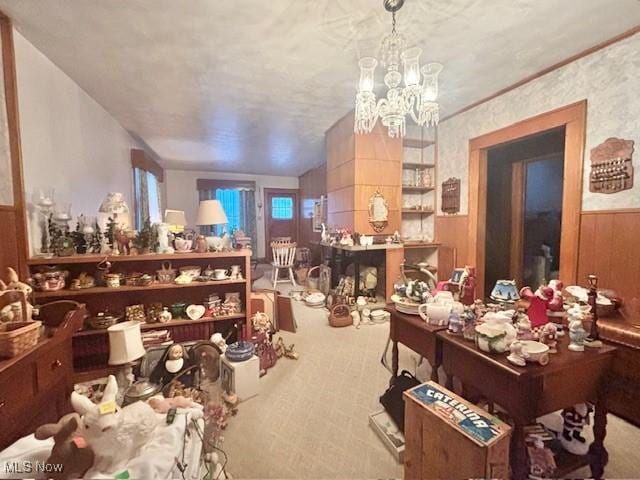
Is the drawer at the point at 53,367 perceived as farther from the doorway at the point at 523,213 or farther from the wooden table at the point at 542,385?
the doorway at the point at 523,213

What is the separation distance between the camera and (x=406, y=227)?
4266 mm

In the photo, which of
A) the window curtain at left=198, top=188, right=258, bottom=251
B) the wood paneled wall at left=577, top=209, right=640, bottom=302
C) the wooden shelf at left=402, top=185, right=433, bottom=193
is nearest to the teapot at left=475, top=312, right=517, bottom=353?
the wood paneled wall at left=577, top=209, right=640, bottom=302

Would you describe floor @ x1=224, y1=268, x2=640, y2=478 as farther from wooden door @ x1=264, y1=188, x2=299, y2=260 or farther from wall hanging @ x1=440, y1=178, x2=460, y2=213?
wooden door @ x1=264, y1=188, x2=299, y2=260

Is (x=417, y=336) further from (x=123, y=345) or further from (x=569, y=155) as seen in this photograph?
(x=569, y=155)

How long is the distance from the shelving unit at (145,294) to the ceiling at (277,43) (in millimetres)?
1587

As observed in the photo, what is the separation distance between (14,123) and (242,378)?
2228mm

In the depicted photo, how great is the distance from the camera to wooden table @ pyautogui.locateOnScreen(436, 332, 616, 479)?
1.05m

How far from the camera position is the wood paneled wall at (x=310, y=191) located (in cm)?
634

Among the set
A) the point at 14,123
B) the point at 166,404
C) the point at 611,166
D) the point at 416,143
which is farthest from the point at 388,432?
the point at 416,143

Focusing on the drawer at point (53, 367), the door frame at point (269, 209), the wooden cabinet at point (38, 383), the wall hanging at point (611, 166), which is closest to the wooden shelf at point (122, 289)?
the wooden cabinet at point (38, 383)

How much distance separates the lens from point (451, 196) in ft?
12.3

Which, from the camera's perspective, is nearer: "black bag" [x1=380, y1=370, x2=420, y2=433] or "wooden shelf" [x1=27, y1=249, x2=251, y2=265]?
"black bag" [x1=380, y1=370, x2=420, y2=433]

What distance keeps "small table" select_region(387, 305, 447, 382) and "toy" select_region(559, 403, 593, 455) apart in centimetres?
61

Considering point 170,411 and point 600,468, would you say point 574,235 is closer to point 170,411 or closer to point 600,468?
point 600,468
